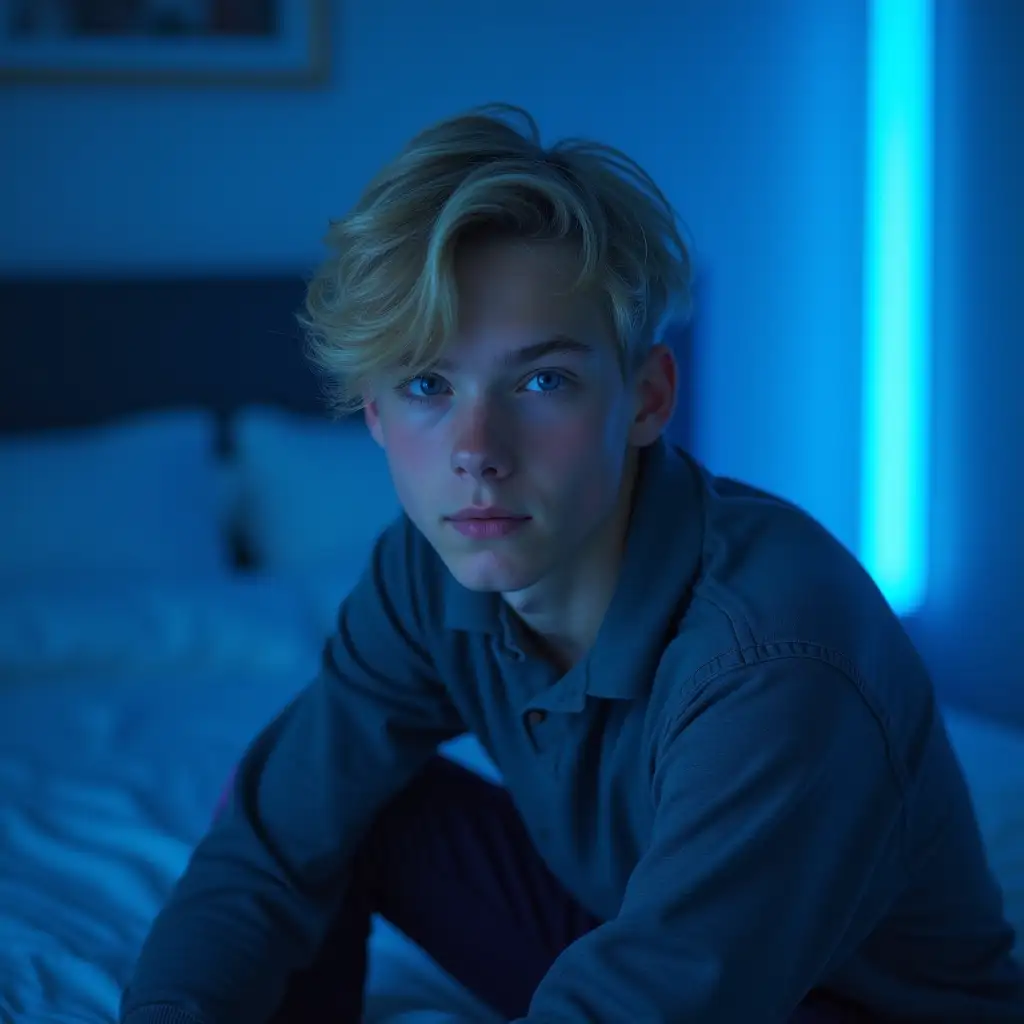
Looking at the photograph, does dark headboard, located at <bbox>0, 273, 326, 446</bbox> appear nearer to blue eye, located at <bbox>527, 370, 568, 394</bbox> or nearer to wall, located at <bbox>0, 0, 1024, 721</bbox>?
wall, located at <bbox>0, 0, 1024, 721</bbox>

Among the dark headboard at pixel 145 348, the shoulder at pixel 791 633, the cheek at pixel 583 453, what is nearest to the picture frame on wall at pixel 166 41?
the dark headboard at pixel 145 348

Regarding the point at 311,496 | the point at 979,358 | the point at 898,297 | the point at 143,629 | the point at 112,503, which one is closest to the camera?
the point at 143,629

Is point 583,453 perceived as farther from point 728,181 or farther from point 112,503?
point 728,181

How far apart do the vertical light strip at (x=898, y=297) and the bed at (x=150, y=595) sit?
1.63 ft

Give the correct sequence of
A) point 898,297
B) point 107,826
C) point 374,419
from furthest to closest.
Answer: point 898,297 → point 107,826 → point 374,419

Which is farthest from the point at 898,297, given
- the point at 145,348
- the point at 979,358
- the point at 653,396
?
the point at 653,396

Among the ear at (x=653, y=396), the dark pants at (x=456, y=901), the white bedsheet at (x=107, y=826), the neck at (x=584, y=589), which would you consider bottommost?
the white bedsheet at (x=107, y=826)

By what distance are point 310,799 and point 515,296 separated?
1.71ft

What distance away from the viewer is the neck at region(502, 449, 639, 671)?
1.05 m

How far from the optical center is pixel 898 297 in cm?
292

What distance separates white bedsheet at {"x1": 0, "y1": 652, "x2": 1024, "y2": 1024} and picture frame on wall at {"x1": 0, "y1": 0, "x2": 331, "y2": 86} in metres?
1.50

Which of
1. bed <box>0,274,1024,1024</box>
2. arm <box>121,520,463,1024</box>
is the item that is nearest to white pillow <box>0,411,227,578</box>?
bed <box>0,274,1024,1024</box>

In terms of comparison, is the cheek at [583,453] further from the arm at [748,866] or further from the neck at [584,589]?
the arm at [748,866]

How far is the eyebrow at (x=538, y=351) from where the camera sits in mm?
930
